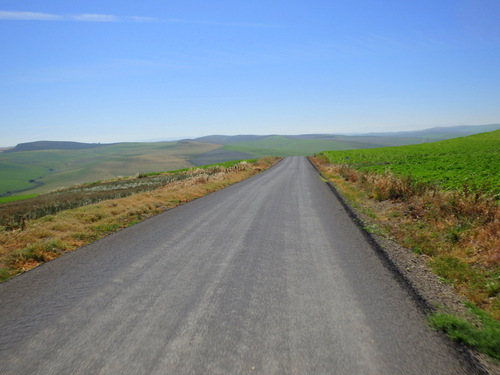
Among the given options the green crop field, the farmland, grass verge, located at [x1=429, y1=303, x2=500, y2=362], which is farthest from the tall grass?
the green crop field

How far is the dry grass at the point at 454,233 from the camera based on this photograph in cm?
501

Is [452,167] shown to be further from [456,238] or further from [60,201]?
[60,201]

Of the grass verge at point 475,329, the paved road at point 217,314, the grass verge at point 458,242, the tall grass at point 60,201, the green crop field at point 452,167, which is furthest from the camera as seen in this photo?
the green crop field at point 452,167

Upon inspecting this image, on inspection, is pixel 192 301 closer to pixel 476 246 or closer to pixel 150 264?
pixel 150 264

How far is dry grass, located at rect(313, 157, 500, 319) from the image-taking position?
197 inches

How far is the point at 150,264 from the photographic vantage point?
5988 mm

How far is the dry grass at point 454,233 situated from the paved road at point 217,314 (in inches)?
47.3

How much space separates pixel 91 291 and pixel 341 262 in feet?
15.7

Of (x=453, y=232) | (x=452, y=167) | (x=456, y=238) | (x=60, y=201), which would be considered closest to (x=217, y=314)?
(x=456, y=238)

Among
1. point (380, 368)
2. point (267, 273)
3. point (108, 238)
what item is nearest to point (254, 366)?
point (380, 368)

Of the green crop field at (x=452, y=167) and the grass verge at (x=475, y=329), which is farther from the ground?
the green crop field at (x=452, y=167)

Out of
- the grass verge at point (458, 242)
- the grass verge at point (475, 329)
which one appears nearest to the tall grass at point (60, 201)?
the grass verge at point (475, 329)

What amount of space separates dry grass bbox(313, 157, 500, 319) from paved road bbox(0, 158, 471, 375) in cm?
120

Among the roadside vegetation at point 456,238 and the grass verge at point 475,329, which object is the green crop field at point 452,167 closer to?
the roadside vegetation at point 456,238
